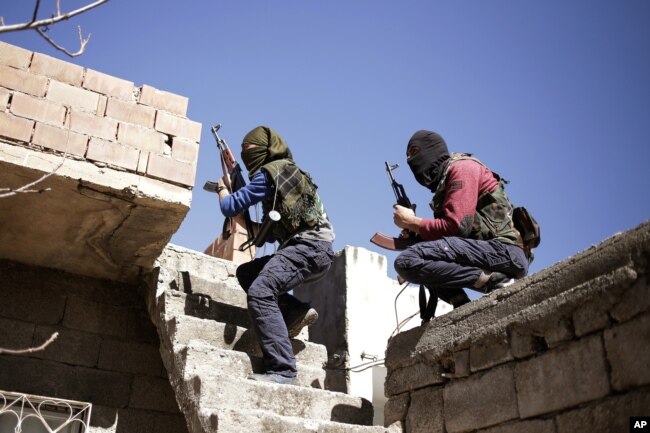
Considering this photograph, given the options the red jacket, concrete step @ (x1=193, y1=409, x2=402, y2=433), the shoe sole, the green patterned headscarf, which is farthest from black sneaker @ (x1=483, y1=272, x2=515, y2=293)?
the green patterned headscarf

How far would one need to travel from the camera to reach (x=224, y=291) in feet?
17.9

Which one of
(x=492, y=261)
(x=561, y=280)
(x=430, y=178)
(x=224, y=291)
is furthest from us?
(x=224, y=291)

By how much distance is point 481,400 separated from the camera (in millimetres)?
3412

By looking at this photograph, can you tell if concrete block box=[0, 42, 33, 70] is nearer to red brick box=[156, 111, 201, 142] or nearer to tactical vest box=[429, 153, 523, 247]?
red brick box=[156, 111, 201, 142]

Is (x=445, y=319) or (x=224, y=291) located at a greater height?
(x=224, y=291)

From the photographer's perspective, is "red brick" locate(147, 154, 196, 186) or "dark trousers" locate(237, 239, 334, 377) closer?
"dark trousers" locate(237, 239, 334, 377)

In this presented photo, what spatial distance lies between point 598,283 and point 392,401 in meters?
1.58

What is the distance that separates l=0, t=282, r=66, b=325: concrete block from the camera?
511 cm

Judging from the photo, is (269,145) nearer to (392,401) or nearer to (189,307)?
(189,307)

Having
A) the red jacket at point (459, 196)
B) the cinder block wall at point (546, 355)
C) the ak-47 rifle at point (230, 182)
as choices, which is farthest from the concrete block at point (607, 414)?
the ak-47 rifle at point (230, 182)

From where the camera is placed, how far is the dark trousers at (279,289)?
4082mm

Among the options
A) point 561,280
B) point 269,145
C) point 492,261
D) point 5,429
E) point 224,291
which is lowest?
point 5,429

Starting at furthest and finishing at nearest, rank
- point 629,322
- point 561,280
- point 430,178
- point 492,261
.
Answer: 1. point 430,178
2. point 492,261
3. point 561,280
4. point 629,322

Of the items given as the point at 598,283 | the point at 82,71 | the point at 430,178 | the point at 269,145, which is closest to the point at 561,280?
the point at 598,283
